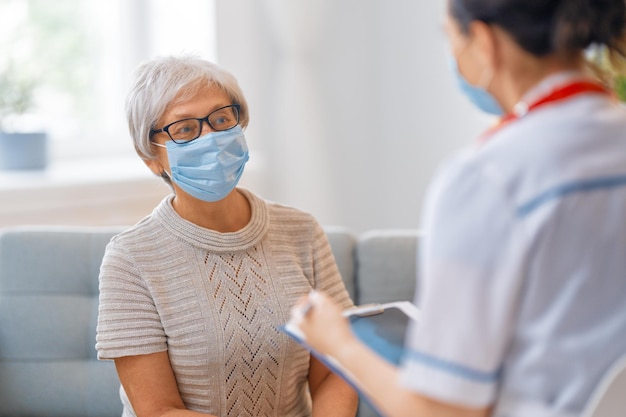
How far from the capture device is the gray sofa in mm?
2062

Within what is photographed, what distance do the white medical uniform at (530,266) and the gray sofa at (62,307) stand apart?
3.84 ft

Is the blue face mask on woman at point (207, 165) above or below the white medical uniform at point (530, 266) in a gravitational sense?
below

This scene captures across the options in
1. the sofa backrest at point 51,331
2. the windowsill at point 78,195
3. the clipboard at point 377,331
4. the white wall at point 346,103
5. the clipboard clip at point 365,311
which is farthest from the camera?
the white wall at point 346,103

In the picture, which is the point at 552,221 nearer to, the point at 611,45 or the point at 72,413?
the point at 611,45

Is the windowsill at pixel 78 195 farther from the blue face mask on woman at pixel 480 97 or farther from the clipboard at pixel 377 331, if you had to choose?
the blue face mask on woman at pixel 480 97

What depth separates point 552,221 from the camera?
0.87 m

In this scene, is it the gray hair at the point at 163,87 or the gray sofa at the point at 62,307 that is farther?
the gray sofa at the point at 62,307

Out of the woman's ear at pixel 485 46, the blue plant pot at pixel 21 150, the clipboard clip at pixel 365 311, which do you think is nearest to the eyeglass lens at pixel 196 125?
the clipboard clip at pixel 365 311

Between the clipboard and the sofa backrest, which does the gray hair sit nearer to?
the sofa backrest

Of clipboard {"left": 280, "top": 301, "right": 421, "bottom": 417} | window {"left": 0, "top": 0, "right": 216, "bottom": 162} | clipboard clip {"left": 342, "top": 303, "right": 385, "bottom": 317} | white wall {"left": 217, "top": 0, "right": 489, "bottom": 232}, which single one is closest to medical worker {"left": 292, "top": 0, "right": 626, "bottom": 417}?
clipboard {"left": 280, "top": 301, "right": 421, "bottom": 417}

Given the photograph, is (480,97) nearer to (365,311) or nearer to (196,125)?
(365,311)

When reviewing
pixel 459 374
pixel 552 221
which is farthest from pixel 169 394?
pixel 552 221

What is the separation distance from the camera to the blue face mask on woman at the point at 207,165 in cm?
171

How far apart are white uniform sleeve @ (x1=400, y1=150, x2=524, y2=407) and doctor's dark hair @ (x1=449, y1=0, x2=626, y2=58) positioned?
0.52 feet
